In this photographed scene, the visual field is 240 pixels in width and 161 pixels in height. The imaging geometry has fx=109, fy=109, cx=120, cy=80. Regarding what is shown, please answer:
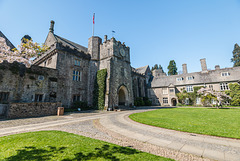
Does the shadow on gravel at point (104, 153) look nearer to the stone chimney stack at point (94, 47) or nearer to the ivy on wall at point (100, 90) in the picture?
the ivy on wall at point (100, 90)

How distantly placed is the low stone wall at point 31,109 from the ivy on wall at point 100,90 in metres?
7.43

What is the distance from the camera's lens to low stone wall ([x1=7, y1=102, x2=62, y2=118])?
10.8m

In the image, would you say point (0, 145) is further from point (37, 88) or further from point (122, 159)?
point (37, 88)

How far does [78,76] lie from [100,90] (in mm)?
5028

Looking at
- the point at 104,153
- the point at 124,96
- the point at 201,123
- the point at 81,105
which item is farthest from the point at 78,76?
the point at 201,123

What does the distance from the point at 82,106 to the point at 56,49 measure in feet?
35.1

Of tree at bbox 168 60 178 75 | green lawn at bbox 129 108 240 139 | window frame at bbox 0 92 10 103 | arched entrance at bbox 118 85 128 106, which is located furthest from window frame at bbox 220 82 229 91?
window frame at bbox 0 92 10 103

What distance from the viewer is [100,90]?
67.4 feet

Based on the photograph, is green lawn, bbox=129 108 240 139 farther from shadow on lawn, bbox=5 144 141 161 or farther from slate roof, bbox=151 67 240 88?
slate roof, bbox=151 67 240 88

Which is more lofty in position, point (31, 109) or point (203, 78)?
point (203, 78)

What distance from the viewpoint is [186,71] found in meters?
35.4

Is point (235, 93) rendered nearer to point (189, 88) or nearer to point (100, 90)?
point (189, 88)

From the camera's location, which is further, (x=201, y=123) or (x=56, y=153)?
(x=201, y=123)

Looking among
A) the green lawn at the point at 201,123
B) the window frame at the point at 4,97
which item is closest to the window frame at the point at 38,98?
the window frame at the point at 4,97
